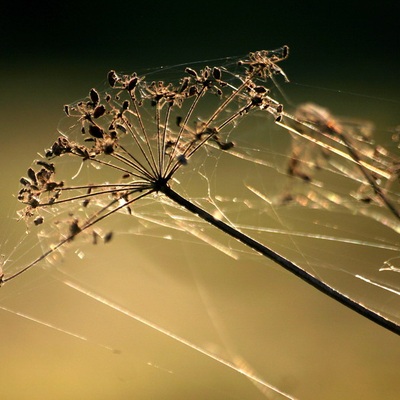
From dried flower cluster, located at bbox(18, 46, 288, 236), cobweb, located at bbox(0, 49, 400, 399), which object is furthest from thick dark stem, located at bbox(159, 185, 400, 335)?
cobweb, located at bbox(0, 49, 400, 399)

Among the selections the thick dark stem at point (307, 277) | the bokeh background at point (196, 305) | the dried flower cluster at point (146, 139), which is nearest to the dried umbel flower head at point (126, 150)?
the dried flower cluster at point (146, 139)

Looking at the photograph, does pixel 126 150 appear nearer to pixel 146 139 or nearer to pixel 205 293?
pixel 146 139

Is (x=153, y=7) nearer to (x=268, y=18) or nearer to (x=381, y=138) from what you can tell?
(x=268, y=18)

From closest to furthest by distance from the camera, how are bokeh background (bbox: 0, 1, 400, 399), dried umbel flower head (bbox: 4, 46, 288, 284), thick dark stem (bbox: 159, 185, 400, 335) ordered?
1. thick dark stem (bbox: 159, 185, 400, 335)
2. dried umbel flower head (bbox: 4, 46, 288, 284)
3. bokeh background (bbox: 0, 1, 400, 399)

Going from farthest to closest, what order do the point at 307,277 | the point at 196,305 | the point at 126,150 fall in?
the point at 196,305
the point at 126,150
the point at 307,277

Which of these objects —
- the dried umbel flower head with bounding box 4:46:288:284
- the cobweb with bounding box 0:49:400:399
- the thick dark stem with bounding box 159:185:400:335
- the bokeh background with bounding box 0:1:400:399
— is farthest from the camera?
the bokeh background with bounding box 0:1:400:399

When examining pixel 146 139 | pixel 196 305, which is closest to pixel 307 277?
pixel 146 139

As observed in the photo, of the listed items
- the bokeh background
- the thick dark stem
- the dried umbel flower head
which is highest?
the bokeh background

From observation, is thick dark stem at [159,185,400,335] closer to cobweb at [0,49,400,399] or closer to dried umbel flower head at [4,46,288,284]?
dried umbel flower head at [4,46,288,284]
